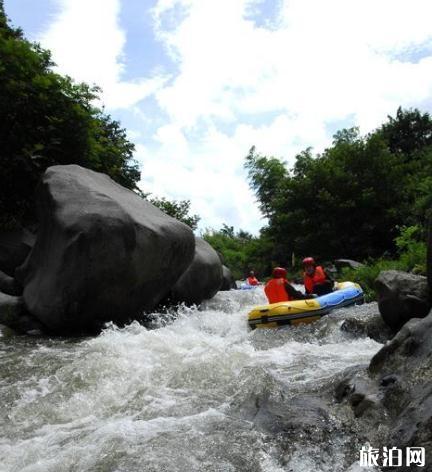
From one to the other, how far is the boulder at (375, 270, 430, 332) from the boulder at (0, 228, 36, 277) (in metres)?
7.91

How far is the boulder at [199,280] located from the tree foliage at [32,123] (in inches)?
160

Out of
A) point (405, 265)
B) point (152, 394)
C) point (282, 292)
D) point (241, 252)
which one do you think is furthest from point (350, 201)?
point (241, 252)

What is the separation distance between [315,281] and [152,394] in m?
6.80

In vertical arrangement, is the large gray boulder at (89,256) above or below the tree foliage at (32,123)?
below

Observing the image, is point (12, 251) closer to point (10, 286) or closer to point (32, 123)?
point (10, 286)

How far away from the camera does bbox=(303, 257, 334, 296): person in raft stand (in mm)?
10750

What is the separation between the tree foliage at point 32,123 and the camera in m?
10.8

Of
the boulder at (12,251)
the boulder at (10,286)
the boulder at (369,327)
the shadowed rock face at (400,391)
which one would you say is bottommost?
the boulder at (369,327)

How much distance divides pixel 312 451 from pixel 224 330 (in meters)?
6.21

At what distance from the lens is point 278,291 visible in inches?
389

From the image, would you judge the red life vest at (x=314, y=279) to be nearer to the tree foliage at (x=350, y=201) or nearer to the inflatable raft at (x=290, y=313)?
the inflatable raft at (x=290, y=313)

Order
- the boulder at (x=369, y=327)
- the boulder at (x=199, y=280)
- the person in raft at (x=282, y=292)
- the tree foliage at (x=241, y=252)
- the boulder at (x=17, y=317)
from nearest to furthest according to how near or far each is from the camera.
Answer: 1. the boulder at (x=369, y=327)
2. the boulder at (x=17, y=317)
3. the person in raft at (x=282, y=292)
4. the boulder at (x=199, y=280)
5. the tree foliage at (x=241, y=252)

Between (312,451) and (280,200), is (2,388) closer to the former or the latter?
(312,451)

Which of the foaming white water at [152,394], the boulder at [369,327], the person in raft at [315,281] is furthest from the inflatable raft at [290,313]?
the person in raft at [315,281]
